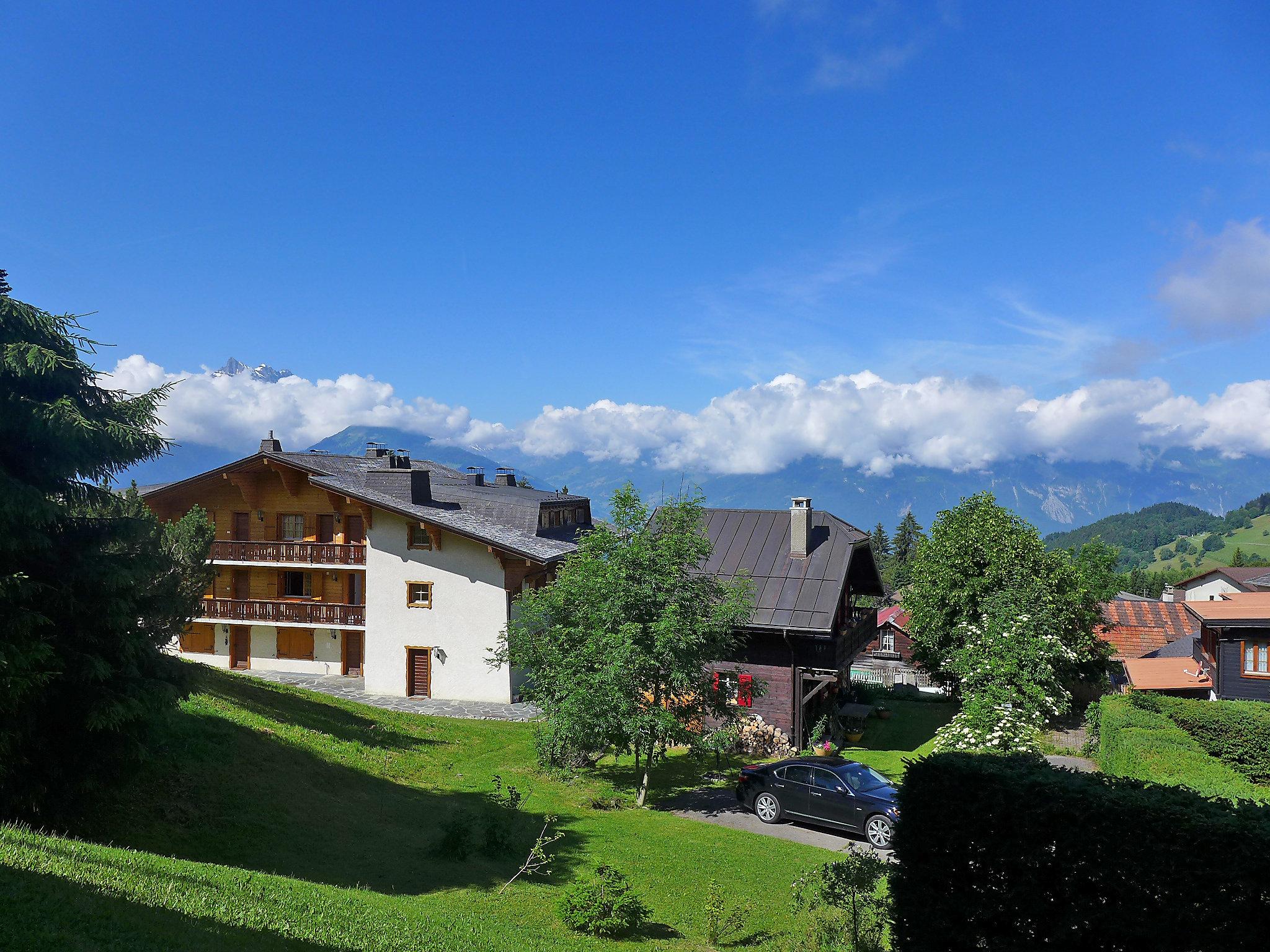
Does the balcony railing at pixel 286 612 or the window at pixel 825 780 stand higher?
the balcony railing at pixel 286 612

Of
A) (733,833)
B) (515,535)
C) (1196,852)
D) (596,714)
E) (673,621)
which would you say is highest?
(515,535)

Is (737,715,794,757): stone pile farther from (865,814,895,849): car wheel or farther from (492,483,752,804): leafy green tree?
(865,814,895,849): car wheel

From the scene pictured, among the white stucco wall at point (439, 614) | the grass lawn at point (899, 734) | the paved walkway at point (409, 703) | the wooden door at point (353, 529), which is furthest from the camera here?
the wooden door at point (353, 529)

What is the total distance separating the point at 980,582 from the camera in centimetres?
3441

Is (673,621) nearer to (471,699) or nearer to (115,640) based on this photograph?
(115,640)

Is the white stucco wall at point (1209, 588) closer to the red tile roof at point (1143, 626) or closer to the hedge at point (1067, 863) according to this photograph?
the red tile roof at point (1143, 626)

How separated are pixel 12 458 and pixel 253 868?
6.85 meters

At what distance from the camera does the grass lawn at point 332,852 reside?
7516 mm

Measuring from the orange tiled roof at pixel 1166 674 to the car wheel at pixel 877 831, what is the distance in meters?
25.6

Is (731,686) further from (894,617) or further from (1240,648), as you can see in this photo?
(894,617)

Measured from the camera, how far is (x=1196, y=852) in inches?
→ 271

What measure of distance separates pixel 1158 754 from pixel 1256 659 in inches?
620

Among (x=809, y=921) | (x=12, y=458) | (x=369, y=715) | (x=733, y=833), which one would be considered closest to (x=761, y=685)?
(x=733, y=833)

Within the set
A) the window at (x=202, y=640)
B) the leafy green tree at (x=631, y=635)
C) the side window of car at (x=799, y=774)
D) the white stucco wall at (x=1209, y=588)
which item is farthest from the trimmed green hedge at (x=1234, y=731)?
the white stucco wall at (x=1209, y=588)
